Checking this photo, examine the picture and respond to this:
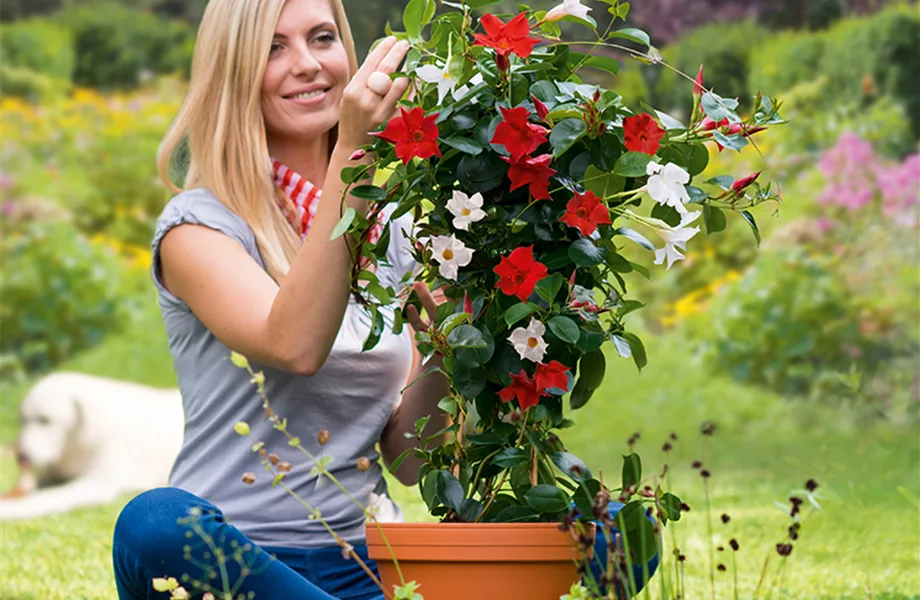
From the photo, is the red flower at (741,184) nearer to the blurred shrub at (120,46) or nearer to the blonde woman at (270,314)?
the blonde woman at (270,314)

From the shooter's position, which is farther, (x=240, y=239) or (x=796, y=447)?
(x=796, y=447)

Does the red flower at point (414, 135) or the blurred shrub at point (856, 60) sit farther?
the blurred shrub at point (856, 60)

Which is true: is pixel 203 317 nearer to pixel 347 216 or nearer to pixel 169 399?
pixel 347 216

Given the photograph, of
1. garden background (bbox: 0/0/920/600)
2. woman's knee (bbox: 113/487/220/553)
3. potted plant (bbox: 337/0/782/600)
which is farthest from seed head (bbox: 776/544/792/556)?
garden background (bbox: 0/0/920/600)

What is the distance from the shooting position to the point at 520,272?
1291mm

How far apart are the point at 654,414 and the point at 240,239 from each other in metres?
4.21

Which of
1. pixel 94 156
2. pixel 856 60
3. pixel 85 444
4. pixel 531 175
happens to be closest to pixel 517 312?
pixel 531 175

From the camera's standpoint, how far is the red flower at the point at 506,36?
1.26 meters

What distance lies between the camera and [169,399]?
18.2 ft

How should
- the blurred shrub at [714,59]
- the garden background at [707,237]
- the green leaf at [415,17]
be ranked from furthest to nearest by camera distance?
the blurred shrub at [714,59] < the garden background at [707,237] < the green leaf at [415,17]

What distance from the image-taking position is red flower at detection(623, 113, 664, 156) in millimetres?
1286

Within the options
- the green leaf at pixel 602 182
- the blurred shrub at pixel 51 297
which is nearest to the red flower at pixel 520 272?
the green leaf at pixel 602 182

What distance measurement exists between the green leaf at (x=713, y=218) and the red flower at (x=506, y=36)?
28 centimetres

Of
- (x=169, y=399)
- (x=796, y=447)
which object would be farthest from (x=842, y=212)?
(x=169, y=399)
